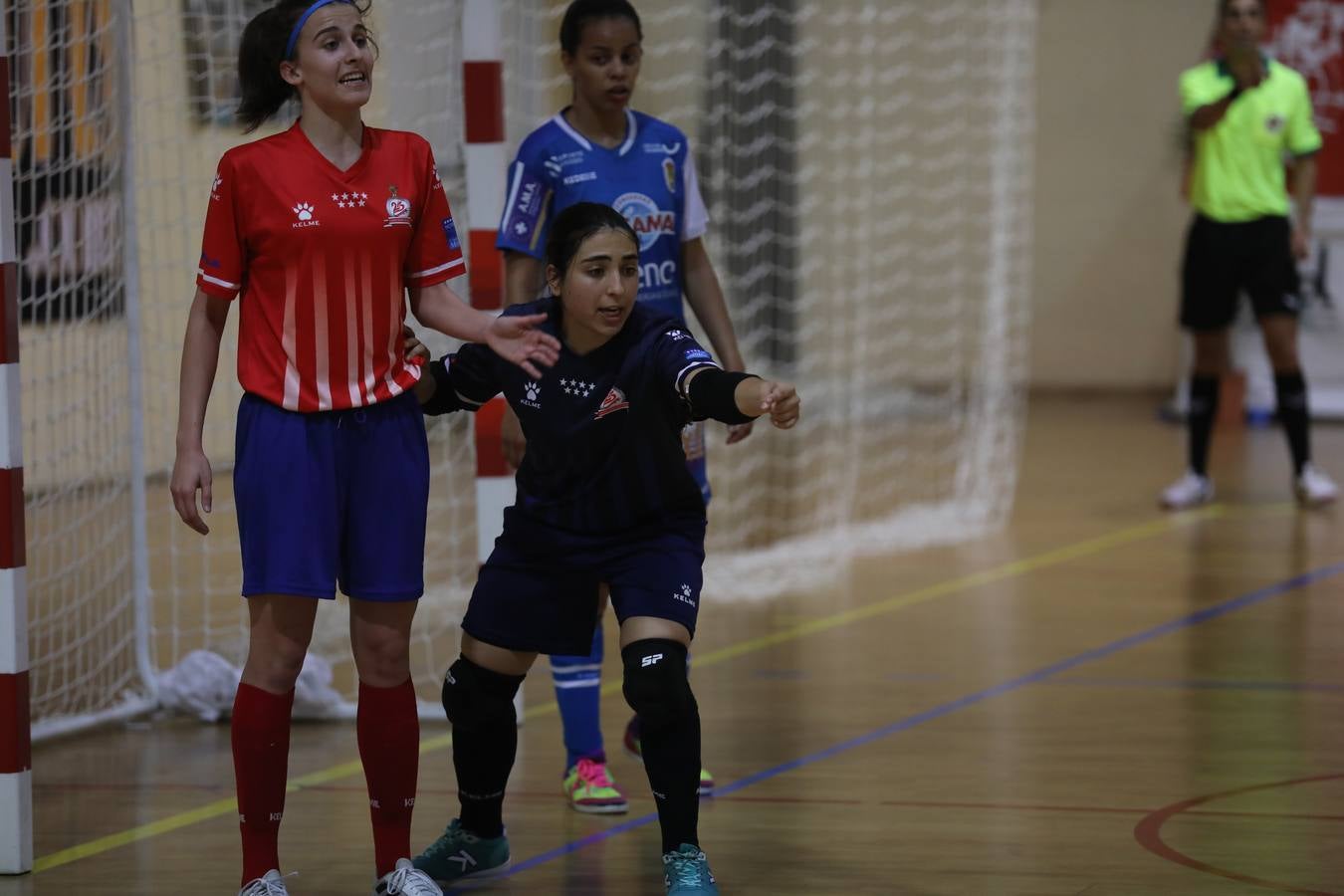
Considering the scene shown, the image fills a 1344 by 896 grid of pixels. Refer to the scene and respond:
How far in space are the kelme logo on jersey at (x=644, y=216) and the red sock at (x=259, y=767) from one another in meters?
1.23

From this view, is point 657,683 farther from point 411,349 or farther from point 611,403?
point 411,349

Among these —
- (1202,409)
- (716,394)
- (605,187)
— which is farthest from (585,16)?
(1202,409)

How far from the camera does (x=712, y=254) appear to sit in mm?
10102

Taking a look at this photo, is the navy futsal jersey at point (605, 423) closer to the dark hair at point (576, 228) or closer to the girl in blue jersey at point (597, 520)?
the girl in blue jersey at point (597, 520)

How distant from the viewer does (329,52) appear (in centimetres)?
285

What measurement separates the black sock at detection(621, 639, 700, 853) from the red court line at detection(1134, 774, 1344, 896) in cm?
90

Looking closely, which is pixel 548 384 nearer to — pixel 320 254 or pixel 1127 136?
pixel 320 254

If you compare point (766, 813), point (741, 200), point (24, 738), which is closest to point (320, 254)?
point (24, 738)

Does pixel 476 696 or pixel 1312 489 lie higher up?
pixel 476 696

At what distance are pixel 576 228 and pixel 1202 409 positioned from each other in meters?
4.91

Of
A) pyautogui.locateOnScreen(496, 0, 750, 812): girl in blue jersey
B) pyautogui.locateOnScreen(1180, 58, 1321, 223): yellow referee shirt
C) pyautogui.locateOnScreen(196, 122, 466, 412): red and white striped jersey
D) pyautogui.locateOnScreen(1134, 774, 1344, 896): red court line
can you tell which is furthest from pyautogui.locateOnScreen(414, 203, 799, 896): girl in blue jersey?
pyautogui.locateOnScreen(1180, 58, 1321, 223): yellow referee shirt

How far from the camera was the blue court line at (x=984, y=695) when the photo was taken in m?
3.48

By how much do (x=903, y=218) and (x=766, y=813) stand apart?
7753 mm

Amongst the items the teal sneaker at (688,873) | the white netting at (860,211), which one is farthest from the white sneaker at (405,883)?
the white netting at (860,211)
